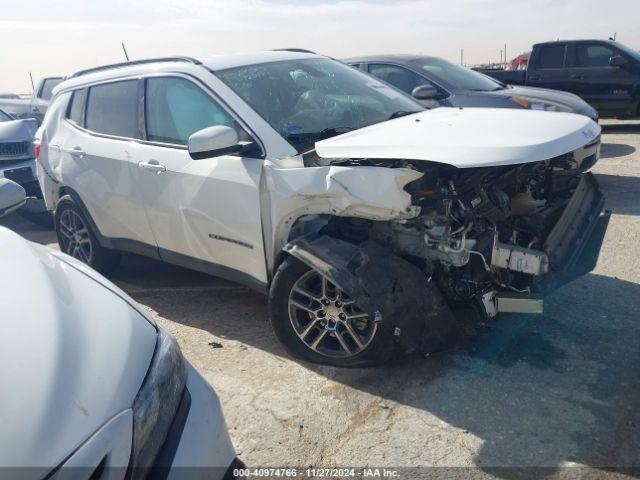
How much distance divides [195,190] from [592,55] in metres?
10.8

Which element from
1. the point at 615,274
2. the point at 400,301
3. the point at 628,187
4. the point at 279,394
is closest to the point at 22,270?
the point at 279,394

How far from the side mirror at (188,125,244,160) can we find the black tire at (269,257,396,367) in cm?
76

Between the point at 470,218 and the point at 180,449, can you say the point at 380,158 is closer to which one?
the point at 470,218

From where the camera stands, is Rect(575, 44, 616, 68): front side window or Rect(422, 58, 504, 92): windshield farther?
Rect(575, 44, 616, 68): front side window

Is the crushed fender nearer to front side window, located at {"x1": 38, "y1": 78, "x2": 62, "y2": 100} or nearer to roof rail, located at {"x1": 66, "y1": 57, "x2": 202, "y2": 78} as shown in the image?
roof rail, located at {"x1": 66, "y1": 57, "x2": 202, "y2": 78}

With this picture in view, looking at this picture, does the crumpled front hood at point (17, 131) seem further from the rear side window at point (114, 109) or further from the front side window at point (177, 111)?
the front side window at point (177, 111)

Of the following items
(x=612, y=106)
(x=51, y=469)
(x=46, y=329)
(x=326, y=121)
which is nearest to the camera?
(x=51, y=469)

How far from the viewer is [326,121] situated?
157 inches

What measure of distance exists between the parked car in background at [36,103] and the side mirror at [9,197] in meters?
10.2

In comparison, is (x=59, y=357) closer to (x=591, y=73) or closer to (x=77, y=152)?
(x=77, y=152)

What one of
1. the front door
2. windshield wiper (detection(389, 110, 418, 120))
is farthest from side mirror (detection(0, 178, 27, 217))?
windshield wiper (detection(389, 110, 418, 120))

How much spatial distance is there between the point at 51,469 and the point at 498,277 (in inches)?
102

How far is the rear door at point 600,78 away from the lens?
1152 cm

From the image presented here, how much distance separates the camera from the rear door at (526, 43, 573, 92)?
40.4 feet
